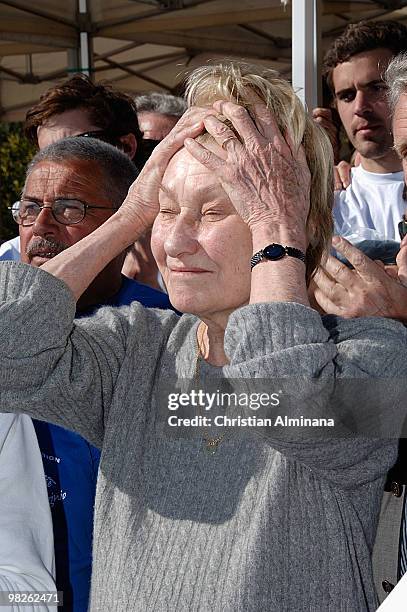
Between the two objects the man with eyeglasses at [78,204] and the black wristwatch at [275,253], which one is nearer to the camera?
the black wristwatch at [275,253]

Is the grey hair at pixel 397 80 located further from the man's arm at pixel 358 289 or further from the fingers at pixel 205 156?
the fingers at pixel 205 156

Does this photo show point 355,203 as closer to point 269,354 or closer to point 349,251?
point 349,251

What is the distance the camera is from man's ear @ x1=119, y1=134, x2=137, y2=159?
3.28m

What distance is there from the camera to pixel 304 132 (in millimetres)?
1772

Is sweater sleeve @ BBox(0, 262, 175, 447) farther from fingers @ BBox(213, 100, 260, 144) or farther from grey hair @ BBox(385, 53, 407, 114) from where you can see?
grey hair @ BBox(385, 53, 407, 114)

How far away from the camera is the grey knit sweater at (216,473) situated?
1.48 m

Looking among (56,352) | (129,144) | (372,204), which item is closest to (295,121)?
(56,352)

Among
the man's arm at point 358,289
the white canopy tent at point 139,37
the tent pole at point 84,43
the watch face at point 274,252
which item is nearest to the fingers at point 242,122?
the watch face at point 274,252

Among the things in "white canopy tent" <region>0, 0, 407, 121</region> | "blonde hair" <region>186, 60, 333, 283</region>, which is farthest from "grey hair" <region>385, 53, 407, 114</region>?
"white canopy tent" <region>0, 0, 407, 121</region>

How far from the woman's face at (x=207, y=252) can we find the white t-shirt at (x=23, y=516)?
43cm

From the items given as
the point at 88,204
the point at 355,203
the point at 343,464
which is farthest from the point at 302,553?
the point at 355,203

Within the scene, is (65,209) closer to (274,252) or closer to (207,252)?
(207,252)

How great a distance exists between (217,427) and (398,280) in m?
0.59

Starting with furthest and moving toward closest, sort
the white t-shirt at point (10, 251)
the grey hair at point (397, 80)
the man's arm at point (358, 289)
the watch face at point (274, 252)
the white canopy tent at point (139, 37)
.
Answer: the white canopy tent at point (139, 37)
the white t-shirt at point (10, 251)
the grey hair at point (397, 80)
the man's arm at point (358, 289)
the watch face at point (274, 252)
